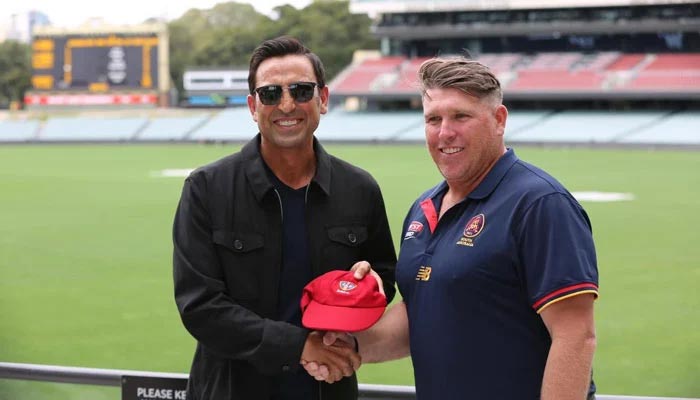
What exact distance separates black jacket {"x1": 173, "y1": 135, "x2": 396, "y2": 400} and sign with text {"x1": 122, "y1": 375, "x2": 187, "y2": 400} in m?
0.59

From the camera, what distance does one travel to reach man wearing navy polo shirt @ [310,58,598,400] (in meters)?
2.41

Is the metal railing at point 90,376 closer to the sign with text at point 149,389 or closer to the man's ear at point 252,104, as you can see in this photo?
the sign with text at point 149,389

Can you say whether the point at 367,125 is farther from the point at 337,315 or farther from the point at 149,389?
the point at 337,315

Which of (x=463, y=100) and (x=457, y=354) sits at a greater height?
(x=463, y=100)

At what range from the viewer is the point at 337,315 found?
2.81 metres

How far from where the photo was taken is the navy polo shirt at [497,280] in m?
2.39

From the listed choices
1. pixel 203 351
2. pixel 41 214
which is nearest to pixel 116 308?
pixel 203 351

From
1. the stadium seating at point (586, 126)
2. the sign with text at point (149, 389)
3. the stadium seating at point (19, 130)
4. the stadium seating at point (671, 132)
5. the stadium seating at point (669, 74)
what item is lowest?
the stadium seating at point (19, 130)

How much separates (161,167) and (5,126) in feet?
102

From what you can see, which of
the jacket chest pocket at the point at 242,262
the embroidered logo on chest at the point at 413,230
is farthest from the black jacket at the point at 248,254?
the embroidered logo on chest at the point at 413,230

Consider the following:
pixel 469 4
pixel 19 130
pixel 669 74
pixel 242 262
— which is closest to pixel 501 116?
pixel 242 262

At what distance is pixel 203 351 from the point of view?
10.1ft

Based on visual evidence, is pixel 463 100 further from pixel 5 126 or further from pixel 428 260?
pixel 5 126

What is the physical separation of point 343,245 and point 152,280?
826 centimetres
